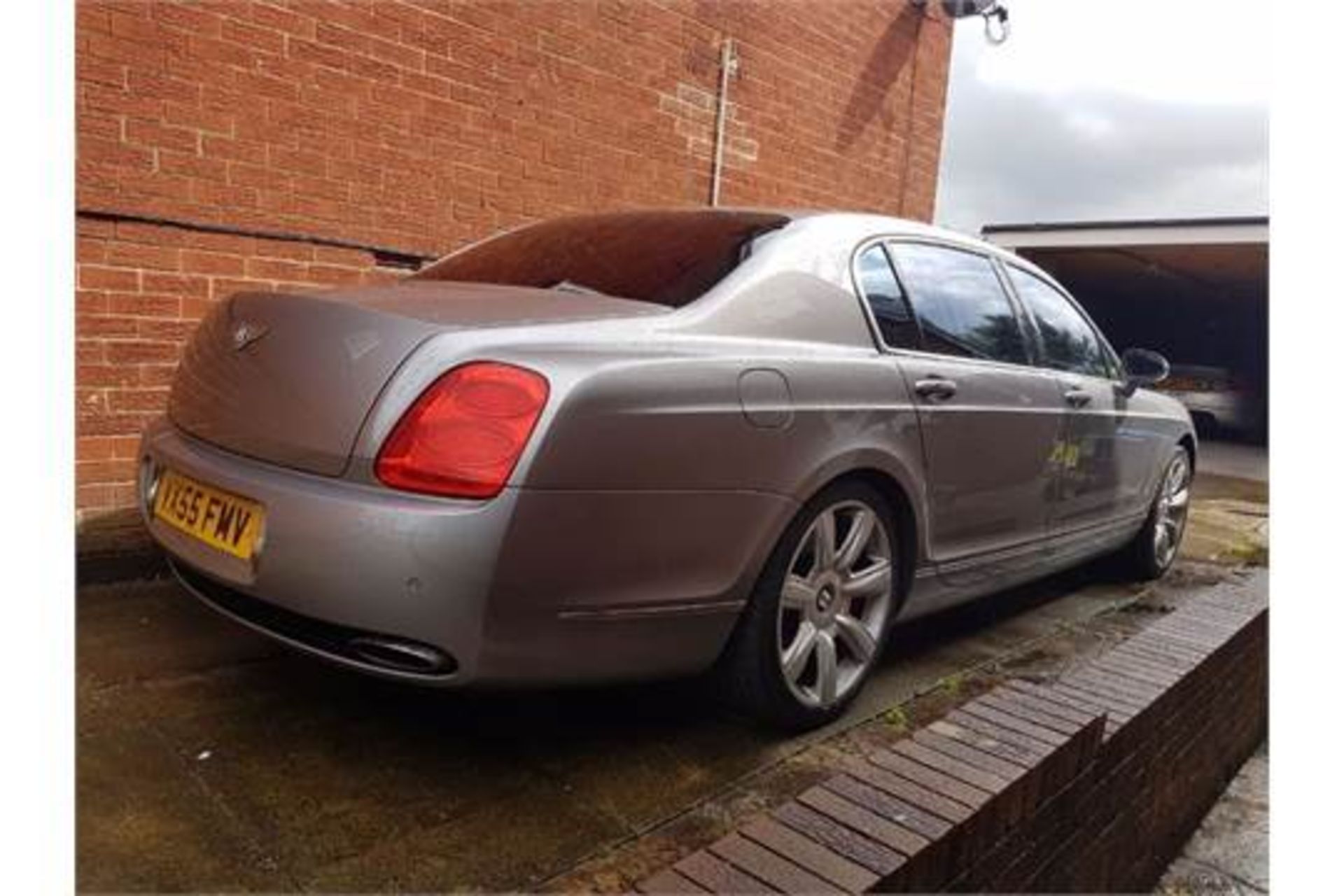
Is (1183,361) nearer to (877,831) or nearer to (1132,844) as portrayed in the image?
(1132,844)

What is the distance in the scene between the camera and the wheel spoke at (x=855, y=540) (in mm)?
2531

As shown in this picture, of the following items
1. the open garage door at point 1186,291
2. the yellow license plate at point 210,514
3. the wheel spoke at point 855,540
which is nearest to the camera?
the yellow license plate at point 210,514

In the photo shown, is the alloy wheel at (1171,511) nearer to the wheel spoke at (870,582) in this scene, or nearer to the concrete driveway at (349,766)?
the concrete driveway at (349,766)

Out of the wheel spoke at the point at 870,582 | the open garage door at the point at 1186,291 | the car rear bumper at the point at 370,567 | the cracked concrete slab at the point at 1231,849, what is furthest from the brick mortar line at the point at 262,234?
the open garage door at the point at 1186,291

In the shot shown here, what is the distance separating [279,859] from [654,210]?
1952 millimetres

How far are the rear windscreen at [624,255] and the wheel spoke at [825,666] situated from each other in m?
0.92

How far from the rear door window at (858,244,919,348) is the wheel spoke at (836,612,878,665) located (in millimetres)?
748

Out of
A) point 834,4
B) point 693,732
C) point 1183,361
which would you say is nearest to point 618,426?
point 693,732

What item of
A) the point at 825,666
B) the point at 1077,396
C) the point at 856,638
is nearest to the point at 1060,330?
the point at 1077,396

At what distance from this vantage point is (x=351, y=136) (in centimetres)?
390

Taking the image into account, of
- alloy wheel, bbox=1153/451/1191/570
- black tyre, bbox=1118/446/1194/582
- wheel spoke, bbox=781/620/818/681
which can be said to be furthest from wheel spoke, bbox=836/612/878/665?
alloy wheel, bbox=1153/451/1191/570

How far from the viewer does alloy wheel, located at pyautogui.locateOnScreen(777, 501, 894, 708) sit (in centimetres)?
242

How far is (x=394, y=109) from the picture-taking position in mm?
4008

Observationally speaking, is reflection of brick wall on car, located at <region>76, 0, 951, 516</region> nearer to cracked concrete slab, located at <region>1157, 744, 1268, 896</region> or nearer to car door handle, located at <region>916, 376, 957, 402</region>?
car door handle, located at <region>916, 376, 957, 402</region>
